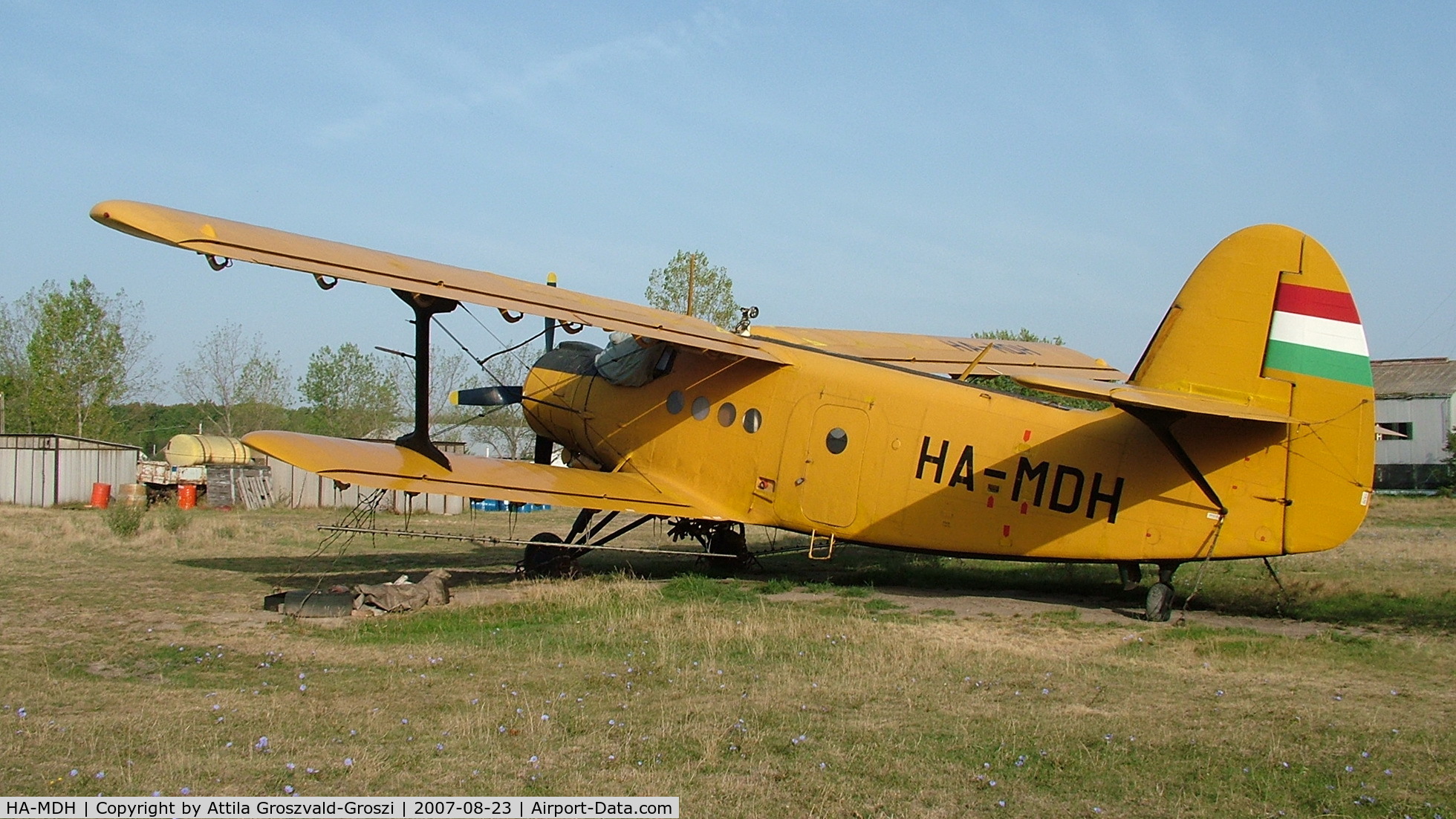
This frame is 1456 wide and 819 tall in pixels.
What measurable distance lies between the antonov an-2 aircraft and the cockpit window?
1.4 inches

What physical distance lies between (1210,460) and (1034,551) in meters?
2.09

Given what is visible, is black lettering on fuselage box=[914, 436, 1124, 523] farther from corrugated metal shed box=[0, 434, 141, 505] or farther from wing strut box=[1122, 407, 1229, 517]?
corrugated metal shed box=[0, 434, 141, 505]

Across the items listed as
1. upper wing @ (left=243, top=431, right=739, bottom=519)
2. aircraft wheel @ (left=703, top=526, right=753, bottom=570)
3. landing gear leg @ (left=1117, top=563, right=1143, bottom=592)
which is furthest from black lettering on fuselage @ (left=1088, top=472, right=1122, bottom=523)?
aircraft wheel @ (left=703, top=526, right=753, bottom=570)

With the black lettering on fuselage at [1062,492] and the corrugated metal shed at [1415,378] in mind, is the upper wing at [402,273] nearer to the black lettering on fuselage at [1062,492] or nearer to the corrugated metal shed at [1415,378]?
the black lettering on fuselage at [1062,492]

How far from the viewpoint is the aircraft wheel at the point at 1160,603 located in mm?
11023

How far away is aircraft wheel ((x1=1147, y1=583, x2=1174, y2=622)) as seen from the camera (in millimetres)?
11023

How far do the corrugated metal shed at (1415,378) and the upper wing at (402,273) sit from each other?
4328 cm

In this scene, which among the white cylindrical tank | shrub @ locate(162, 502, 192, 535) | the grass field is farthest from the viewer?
the white cylindrical tank

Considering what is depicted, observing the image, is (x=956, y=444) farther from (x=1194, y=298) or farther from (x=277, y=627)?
(x=277, y=627)

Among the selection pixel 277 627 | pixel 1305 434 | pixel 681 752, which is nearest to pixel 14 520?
pixel 277 627

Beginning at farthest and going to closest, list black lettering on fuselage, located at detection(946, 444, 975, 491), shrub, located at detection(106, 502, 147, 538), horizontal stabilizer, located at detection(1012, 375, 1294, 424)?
shrub, located at detection(106, 502, 147, 538)
black lettering on fuselage, located at detection(946, 444, 975, 491)
horizontal stabilizer, located at detection(1012, 375, 1294, 424)

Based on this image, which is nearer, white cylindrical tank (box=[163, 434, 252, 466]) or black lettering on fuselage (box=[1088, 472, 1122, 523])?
black lettering on fuselage (box=[1088, 472, 1122, 523])

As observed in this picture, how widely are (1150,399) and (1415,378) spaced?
48.6 meters

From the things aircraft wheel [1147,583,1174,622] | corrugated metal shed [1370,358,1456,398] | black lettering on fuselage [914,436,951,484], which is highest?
corrugated metal shed [1370,358,1456,398]
